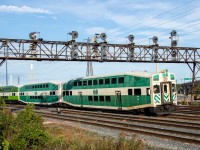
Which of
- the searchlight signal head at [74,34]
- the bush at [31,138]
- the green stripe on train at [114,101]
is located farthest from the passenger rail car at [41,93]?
the bush at [31,138]

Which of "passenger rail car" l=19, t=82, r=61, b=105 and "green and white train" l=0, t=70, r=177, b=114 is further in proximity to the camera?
"passenger rail car" l=19, t=82, r=61, b=105

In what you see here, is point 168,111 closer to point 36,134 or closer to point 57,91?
point 36,134

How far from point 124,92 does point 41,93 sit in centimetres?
2011

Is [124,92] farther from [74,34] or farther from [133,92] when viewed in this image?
[74,34]

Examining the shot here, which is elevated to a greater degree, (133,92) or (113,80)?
(113,80)

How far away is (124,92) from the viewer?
26766mm

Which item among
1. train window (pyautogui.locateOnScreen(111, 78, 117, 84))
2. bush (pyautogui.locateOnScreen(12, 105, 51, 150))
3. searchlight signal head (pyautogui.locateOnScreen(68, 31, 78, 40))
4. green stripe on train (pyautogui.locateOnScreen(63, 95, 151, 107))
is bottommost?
bush (pyautogui.locateOnScreen(12, 105, 51, 150))

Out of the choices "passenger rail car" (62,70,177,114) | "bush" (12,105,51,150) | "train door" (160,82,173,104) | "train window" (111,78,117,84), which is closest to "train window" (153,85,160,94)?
"passenger rail car" (62,70,177,114)

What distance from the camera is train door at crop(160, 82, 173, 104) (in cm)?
2419

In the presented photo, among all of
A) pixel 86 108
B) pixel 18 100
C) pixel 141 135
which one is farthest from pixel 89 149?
pixel 18 100

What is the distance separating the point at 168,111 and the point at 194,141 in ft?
39.0

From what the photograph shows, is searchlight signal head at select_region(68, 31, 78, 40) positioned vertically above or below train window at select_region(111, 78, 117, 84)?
above

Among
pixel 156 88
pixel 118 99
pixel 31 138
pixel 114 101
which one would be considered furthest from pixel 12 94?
pixel 31 138

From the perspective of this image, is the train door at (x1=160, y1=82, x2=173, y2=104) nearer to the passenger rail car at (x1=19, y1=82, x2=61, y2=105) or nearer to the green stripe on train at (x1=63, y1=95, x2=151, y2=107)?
the green stripe on train at (x1=63, y1=95, x2=151, y2=107)
